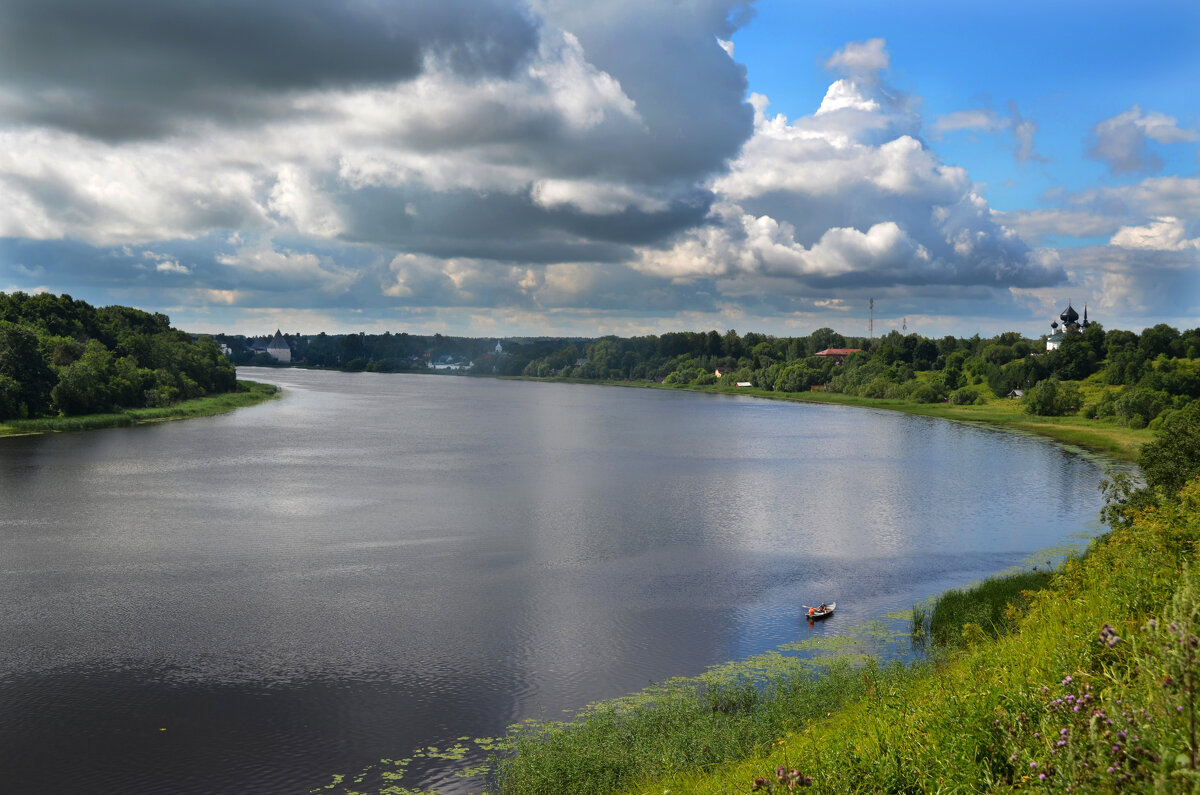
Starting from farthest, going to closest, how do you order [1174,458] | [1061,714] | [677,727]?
[1174,458] → [677,727] → [1061,714]

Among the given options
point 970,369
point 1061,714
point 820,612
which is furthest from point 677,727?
point 970,369

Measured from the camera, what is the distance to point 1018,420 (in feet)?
295

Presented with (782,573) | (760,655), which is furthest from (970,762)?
(782,573)

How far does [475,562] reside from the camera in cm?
3014

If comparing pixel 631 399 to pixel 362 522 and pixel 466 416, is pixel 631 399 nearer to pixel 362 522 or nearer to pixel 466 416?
pixel 466 416

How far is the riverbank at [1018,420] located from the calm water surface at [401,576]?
897 cm

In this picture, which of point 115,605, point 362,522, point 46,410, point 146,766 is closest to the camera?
point 146,766

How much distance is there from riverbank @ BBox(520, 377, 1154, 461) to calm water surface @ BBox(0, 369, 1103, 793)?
29.4 ft

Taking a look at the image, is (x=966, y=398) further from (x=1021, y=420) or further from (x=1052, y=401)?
(x=1021, y=420)

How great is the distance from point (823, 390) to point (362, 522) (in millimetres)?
116592

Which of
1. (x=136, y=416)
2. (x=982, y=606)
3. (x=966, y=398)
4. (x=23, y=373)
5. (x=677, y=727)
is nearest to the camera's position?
(x=677, y=727)

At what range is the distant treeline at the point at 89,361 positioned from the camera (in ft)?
230

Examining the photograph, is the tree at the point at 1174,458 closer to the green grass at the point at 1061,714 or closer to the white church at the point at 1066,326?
the green grass at the point at 1061,714

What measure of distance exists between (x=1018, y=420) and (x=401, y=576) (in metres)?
81.5
